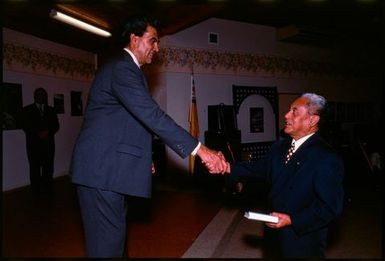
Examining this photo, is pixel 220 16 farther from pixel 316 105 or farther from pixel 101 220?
pixel 101 220

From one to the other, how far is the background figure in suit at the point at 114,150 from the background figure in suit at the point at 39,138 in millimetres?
4094

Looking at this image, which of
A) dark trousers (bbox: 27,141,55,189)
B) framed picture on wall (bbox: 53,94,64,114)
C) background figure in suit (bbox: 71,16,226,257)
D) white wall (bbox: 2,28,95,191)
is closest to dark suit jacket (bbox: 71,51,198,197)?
background figure in suit (bbox: 71,16,226,257)

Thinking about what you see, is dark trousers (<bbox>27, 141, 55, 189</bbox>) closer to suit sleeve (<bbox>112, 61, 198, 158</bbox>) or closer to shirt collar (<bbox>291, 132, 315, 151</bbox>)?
suit sleeve (<bbox>112, 61, 198, 158</bbox>)

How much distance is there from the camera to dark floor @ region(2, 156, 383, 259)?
306cm

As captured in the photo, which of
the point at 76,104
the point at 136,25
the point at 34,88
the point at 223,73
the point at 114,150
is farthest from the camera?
the point at 76,104

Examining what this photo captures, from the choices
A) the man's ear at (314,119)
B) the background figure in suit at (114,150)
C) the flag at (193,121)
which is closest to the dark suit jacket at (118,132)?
the background figure in suit at (114,150)

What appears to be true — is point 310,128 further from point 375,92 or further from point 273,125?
point 375,92

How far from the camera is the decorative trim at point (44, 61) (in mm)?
5445

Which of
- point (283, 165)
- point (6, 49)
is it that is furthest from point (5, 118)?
point (283, 165)

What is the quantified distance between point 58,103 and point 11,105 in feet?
3.96

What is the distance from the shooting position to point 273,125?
7469 mm

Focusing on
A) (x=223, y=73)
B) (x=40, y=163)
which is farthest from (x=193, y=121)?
(x=40, y=163)

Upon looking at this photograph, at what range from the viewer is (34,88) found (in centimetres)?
592

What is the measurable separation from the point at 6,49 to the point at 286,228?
5.38 metres
